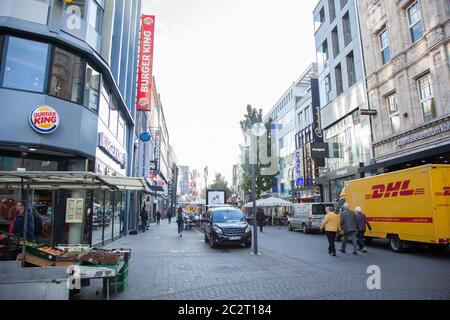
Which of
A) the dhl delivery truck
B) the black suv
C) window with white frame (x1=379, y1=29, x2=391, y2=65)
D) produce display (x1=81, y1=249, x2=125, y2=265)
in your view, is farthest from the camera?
window with white frame (x1=379, y1=29, x2=391, y2=65)

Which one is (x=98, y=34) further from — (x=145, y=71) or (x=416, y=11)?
(x=416, y=11)

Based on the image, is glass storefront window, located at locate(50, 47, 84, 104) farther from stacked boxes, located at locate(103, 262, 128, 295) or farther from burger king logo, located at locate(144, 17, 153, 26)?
burger king logo, located at locate(144, 17, 153, 26)

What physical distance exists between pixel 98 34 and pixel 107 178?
1079 centimetres

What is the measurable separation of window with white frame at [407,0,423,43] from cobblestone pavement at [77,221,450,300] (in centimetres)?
1223

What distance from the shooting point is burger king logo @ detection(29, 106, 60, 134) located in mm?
11586

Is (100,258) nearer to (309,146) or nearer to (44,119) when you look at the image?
(44,119)

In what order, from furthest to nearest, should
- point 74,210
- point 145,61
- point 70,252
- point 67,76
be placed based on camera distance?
point 145,61 < point 67,76 < point 74,210 < point 70,252

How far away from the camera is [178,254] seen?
42.0 feet

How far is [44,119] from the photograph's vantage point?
11789 millimetres

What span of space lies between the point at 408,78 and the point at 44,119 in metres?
18.4

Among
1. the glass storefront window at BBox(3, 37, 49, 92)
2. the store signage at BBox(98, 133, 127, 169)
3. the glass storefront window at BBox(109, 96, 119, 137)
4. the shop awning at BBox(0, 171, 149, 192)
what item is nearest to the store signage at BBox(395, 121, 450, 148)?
the shop awning at BBox(0, 171, 149, 192)

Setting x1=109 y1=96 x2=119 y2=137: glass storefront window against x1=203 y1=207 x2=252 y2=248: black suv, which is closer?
x1=203 y1=207 x2=252 y2=248: black suv

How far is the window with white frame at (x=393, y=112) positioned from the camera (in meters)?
20.1

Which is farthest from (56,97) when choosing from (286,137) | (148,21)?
(286,137)
